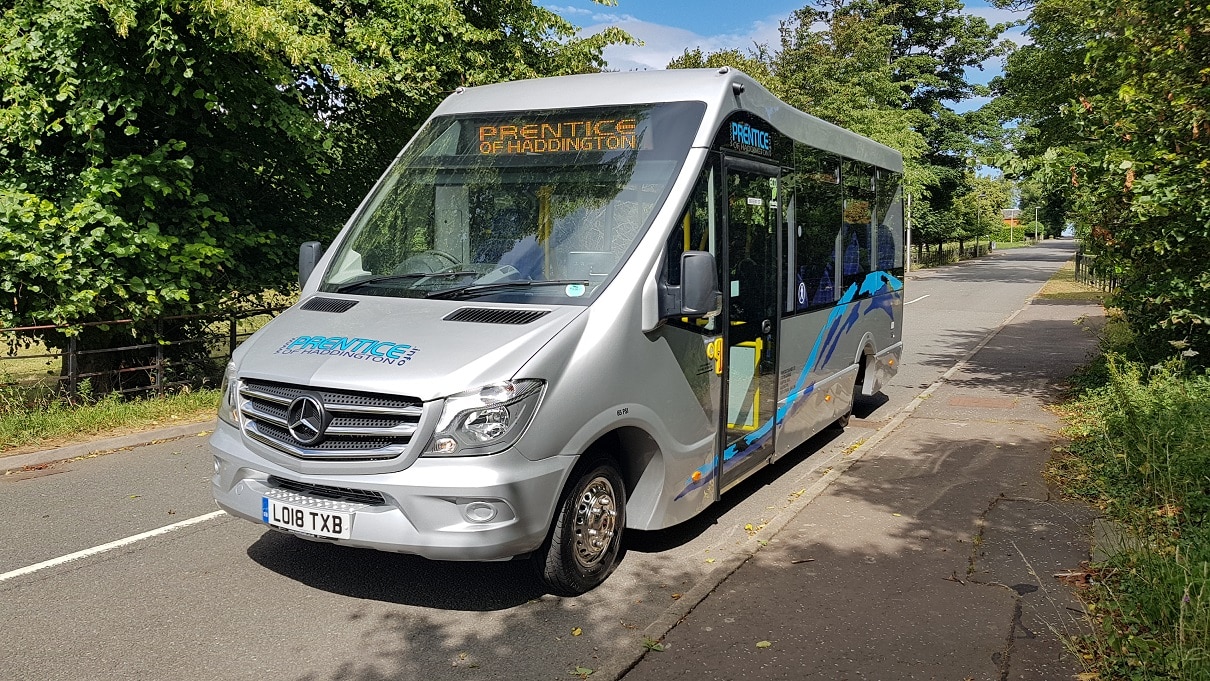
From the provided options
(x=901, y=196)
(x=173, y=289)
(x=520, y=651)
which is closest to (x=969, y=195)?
(x=901, y=196)

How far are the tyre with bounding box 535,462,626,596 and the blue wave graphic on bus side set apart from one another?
548 millimetres

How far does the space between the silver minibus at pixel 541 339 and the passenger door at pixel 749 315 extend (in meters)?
0.02

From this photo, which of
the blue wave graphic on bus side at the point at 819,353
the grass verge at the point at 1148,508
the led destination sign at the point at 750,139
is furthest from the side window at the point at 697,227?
the grass verge at the point at 1148,508

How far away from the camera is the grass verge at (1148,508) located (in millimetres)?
4004

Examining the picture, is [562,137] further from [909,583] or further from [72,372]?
[72,372]

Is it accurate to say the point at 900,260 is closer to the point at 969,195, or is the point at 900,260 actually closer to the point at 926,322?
the point at 926,322

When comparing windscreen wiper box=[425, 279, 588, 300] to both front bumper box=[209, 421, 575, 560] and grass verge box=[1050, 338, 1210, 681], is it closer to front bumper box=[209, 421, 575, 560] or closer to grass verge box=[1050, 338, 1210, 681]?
front bumper box=[209, 421, 575, 560]

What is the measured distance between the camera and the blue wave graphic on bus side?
6196 millimetres

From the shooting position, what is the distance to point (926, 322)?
2212 cm

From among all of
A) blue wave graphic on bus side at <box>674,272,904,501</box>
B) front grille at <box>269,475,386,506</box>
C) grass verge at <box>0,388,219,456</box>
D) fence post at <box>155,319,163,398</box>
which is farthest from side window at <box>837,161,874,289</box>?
fence post at <box>155,319,163,398</box>

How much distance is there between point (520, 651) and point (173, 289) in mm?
7572

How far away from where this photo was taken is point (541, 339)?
14.9 ft

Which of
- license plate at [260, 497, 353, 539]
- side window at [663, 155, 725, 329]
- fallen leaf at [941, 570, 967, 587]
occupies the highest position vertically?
side window at [663, 155, 725, 329]

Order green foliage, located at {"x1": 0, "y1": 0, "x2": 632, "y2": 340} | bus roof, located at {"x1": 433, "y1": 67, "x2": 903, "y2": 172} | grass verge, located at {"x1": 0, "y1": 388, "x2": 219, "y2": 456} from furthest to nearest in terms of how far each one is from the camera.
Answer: green foliage, located at {"x1": 0, "y1": 0, "x2": 632, "y2": 340}
grass verge, located at {"x1": 0, "y1": 388, "x2": 219, "y2": 456}
bus roof, located at {"x1": 433, "y1": 67, "x2": 903, "y2": 172}
